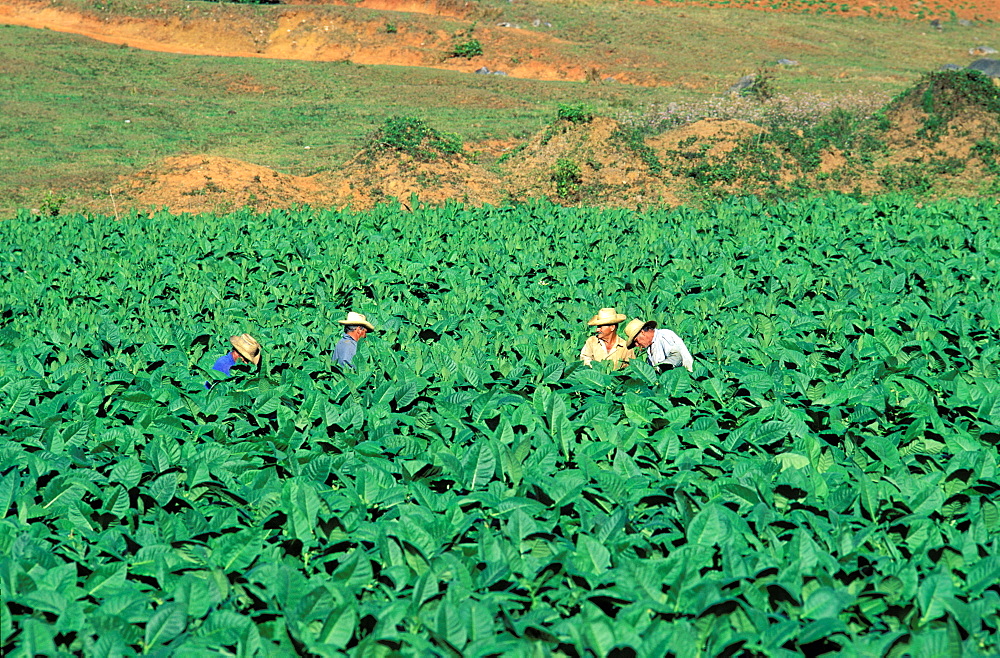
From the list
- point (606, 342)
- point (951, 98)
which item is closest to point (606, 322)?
point (606, 342)

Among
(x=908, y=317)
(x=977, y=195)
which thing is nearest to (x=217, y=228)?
(x=908, y=317)

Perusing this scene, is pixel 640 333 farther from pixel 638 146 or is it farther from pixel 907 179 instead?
pixel 907 179

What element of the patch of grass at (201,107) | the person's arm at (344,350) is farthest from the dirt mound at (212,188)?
the person's arm at (344,350)

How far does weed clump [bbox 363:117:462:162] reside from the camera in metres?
21.9

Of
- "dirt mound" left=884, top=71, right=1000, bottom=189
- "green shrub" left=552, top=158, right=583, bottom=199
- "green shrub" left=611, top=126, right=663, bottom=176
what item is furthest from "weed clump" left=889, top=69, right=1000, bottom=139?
"green shrub" left=552, top=158, right=583, bottom=199

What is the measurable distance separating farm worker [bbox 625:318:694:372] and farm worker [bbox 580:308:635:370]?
0.18 metres

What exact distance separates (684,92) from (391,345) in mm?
32938

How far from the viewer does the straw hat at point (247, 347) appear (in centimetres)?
683

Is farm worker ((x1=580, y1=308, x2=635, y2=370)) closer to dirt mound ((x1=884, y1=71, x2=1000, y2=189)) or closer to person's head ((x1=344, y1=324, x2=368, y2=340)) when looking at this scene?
person's head ((x1=344, y1=324, x2=368, y2=340))

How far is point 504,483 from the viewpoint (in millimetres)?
4418

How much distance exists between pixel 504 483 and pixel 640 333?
341 cm

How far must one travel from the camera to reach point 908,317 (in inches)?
→ 317

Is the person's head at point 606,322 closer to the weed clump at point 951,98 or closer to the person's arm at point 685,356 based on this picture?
the person's arm at point 685,356

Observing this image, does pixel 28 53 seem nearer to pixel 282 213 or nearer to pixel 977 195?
pixel 282 213
